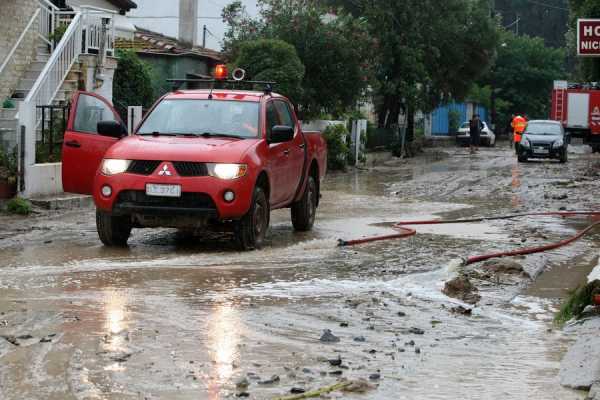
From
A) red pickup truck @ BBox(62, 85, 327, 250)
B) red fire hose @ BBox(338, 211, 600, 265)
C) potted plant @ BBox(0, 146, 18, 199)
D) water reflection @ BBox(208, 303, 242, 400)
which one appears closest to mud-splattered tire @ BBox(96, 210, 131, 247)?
red pickup truck @ BBox(62, 85, 327, 250)

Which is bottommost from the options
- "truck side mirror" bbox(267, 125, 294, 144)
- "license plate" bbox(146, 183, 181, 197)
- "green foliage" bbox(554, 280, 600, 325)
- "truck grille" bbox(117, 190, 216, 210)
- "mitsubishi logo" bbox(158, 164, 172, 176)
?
"green foliage" bbox(554, 280, 600, 325)

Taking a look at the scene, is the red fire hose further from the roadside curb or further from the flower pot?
the flower pot

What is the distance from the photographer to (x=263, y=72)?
2611 centimetres

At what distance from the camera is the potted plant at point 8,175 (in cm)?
1595

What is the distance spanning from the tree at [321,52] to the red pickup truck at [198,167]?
614 inches

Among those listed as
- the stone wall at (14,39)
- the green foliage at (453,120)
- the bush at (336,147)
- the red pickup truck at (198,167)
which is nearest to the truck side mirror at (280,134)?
the red pickup truck at (198,167)

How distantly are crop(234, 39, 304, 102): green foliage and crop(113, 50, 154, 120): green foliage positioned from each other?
2.28 metres

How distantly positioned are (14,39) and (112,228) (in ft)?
40.3

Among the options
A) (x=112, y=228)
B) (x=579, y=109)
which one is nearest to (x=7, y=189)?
(x=112, y=228)

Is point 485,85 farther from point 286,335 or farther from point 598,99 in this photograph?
point 286,335

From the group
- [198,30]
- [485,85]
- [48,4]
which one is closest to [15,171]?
[48,4]

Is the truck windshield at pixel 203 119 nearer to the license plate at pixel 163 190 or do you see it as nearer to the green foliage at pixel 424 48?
the license plate at pixel 163 190

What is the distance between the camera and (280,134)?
40.7 feet

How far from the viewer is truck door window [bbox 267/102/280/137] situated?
1283cm
